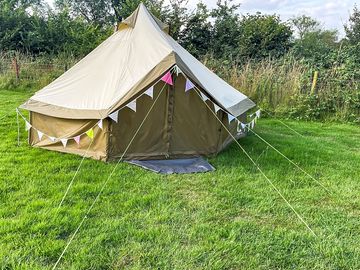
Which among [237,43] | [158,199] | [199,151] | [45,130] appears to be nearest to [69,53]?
[237,43]

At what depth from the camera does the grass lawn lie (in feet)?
7.01

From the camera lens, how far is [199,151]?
4.21 meters

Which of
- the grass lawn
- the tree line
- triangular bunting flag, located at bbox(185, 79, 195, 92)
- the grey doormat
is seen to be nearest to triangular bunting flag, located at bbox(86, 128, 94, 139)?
the grass lawn

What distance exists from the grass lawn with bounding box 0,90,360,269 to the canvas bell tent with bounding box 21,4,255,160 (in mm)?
252

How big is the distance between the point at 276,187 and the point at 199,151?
115 centimetres

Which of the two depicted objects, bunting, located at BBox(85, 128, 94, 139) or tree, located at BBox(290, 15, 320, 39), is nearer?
bunting, located at BBox(85, 128, 94, 139)

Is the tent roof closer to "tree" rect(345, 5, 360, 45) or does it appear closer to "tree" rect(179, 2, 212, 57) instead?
"tree" rect(179, 2, 212, 57)

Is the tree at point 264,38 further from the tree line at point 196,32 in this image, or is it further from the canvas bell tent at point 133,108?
the canvas bell tent at point 133,108

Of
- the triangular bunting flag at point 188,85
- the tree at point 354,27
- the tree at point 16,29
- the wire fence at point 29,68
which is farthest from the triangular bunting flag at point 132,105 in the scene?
the tree at point 16,29

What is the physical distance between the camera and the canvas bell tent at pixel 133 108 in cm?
376

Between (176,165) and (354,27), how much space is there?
10617 millimetres

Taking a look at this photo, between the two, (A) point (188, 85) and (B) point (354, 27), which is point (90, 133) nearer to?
(A) point (188, 85)

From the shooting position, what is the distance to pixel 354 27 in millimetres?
11648

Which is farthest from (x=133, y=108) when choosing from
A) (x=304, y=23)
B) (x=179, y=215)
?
(x=304, y=23)
